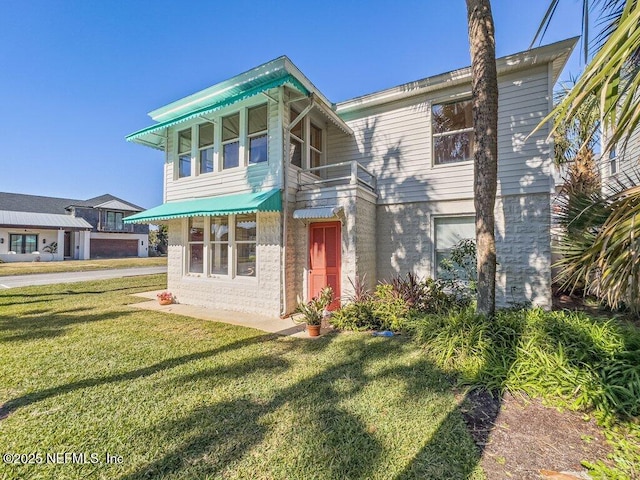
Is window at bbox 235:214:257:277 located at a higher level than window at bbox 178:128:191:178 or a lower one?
lower

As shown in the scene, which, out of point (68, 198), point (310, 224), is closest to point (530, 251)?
point (310, 224)

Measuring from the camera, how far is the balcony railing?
27.9 ft

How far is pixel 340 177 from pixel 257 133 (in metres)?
3.18

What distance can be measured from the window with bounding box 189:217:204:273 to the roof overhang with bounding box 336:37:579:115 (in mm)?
7027

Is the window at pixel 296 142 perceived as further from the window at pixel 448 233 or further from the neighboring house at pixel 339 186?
the window at pixel 448 233


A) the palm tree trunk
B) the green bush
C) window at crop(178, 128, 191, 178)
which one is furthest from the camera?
window at crop(178, 128, 191, 178)

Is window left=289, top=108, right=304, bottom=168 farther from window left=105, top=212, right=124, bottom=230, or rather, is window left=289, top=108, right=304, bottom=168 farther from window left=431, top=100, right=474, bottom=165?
window left=105, top=212, right=124, bottom=230

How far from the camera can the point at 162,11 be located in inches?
418

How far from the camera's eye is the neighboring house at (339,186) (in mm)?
8070

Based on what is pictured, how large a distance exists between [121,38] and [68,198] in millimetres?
46075

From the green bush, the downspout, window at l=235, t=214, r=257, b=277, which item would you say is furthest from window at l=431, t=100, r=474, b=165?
window at l=235, t=214, r=257, b=277

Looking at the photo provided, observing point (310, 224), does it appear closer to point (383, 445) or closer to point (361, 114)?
point (361, 114)

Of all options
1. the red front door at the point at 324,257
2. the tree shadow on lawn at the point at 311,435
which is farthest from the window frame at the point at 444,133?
the tree shadow on lawn at the point at 311,435

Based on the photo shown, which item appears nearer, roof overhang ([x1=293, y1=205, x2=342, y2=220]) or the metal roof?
roof overhang ([x1=293, y1=205, x2=342, y2=220])
